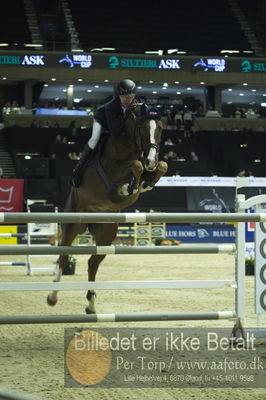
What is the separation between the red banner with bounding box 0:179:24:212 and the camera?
23242mm

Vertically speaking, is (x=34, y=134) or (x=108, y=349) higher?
(x=34, y=134)

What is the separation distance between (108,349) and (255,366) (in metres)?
1.15

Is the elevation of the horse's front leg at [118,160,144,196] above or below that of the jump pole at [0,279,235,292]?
above

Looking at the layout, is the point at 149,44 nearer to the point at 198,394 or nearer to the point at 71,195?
the point at 71,195

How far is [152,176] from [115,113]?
2.59 feet

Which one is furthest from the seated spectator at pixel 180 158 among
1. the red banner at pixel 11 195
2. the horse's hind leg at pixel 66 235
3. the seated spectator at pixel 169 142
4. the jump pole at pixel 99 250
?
the jump pole at pixel 99 250

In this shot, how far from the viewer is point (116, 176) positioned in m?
7.25

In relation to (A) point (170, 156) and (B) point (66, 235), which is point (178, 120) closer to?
(A) point (170, 156)

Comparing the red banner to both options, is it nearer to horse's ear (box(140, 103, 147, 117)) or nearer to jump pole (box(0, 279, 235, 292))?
horse's ear (box(140, 103, 147, 117))

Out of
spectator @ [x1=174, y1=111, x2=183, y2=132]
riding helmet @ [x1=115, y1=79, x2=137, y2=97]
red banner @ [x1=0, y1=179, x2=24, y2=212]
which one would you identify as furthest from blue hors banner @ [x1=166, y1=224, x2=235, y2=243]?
riding helmet @ [x1=115, y1=79, x2=137, y2=97]

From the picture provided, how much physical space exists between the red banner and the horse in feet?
51.9

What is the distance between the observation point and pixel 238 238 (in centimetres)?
550

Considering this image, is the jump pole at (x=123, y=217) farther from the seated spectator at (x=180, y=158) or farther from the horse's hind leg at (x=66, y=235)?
the seated spectator at (x=180, y=158)

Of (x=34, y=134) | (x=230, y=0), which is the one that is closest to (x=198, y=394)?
(x=34, y=134)
